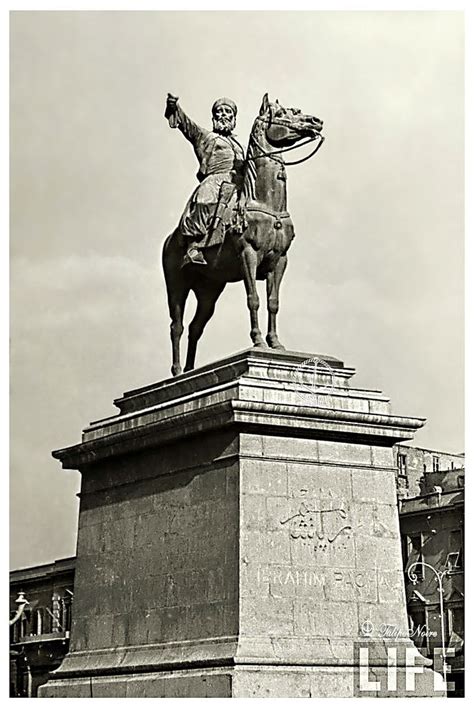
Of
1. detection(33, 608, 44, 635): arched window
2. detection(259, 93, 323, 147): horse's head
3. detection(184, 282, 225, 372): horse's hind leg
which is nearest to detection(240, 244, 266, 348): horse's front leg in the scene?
detection(259, 93, 323, 147): horse's head

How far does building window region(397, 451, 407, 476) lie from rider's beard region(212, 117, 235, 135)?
153 ft

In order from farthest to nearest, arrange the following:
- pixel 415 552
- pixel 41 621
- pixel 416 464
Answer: pixel 41 621 < pixel 416 464 < pixel 415 552

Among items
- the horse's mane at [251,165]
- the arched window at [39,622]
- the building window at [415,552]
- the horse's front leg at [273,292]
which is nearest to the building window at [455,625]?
the building window at [415,552]

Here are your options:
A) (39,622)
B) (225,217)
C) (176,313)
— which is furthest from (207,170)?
(39,622)

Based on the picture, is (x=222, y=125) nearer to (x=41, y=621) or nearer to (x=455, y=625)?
(x=455, y=625)

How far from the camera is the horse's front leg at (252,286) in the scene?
70.6 feet

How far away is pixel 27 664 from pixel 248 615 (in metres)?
58.3

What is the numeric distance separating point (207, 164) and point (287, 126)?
66.5 inches

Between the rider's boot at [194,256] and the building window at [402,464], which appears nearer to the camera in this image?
the rider's boot at [194,256]

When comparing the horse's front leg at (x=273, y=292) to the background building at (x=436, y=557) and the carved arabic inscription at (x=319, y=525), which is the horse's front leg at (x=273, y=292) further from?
the background building at (x=436, y=557)

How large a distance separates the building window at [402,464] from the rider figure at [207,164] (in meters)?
46.8

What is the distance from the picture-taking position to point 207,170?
2312cm

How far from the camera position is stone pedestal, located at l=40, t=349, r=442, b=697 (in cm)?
1947
